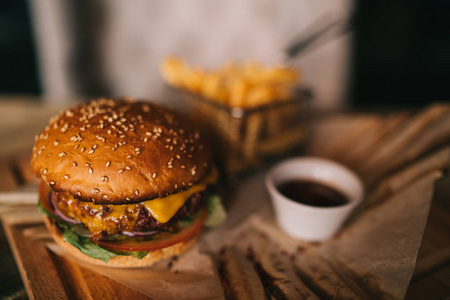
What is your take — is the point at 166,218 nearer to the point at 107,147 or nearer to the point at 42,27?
the point at 107,147

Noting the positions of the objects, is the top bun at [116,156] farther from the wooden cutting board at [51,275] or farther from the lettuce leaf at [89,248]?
the wooden cutting board at [51,275]

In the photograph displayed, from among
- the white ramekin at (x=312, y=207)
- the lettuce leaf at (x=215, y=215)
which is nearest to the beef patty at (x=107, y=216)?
the lettuce leaf at (x=215, y=215)

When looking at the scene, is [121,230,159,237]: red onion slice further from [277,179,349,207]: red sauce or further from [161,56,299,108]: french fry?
[161,56,299,108]: french fry

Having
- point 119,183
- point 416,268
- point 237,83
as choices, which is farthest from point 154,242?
point 416,268

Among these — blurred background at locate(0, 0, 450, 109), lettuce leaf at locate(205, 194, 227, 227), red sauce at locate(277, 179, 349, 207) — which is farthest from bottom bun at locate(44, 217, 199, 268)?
blurred background at locate(0, 0, 450, 109)

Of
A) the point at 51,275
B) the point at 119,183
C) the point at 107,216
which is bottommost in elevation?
the point at 51,275

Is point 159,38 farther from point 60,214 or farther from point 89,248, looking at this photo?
point 89,248

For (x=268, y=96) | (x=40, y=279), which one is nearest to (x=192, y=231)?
(x=40, y=279)
